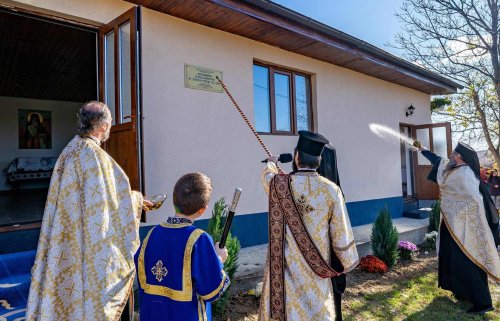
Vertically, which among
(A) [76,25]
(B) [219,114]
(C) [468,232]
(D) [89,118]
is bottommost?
(C) [468,232]

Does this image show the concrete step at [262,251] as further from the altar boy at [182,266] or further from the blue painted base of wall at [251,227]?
the altar boy at [182,266]

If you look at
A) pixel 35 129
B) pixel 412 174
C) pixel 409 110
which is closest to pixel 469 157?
pixel 409 110

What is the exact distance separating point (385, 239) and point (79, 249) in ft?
16.2

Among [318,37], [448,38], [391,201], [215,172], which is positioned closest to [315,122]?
[318,37]

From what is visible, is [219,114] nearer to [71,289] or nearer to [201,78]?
[201,78]

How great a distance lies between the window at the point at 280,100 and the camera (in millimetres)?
6340

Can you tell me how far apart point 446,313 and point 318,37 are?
15.0ft

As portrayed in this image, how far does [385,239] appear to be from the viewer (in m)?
5.84

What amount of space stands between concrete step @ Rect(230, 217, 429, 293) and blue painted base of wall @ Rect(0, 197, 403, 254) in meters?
0.17

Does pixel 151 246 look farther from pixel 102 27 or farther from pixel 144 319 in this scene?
pixel 102 27

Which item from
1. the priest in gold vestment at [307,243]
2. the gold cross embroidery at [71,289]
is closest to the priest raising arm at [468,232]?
the priest in gold vestment at [307,243]

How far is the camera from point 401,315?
14.0ft

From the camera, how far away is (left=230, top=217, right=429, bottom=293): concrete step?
4434mm

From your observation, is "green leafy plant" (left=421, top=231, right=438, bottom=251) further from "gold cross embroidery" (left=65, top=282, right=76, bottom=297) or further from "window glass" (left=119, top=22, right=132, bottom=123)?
"gold cross embroidery" (left=65, top=282, right=76, bottom=297)
